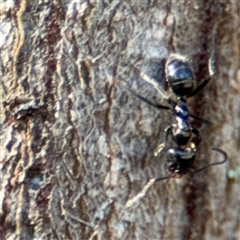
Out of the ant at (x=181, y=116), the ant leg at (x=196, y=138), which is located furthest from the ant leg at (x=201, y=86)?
the ant leg at (x=196, y=138)

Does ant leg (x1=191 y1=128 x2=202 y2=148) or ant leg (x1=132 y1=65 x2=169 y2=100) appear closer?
ant leg (x1=132 y1=65 x2=169 y2=100)

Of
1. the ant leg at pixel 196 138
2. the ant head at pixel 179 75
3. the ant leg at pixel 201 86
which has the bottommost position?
the ant leg at pixel 196 138

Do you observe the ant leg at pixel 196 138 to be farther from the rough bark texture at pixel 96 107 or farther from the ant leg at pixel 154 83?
the ant leg at pixel 154 83

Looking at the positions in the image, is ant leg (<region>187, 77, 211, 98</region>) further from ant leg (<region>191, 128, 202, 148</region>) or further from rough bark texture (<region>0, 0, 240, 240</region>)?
ant leg (<region>191, 128, 202, 148</region>)

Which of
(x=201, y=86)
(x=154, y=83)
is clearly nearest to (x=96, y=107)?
(x=154, y=83)

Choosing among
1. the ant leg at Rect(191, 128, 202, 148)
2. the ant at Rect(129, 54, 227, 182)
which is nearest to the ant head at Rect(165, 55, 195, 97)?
the ant at Rect(129, 54, 227, 182)

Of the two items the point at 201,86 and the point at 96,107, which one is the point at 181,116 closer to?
the point at 201,86

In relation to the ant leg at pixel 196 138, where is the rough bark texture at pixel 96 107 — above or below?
above

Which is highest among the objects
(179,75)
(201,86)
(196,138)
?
(179,75)
